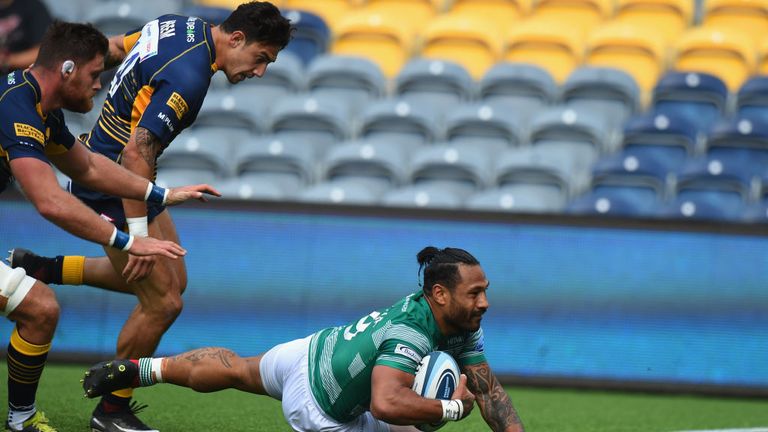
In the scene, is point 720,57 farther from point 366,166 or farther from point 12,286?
point 12,286

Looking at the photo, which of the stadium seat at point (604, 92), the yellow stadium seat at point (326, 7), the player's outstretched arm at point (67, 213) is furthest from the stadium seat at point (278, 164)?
the player's outstretched arm at point (67, 213)

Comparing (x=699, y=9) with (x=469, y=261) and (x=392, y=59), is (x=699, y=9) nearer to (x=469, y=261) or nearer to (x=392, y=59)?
(x=392, y=59)

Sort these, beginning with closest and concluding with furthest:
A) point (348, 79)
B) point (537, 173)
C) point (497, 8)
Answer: point (537, 173), point (348, 79), point (497, 8)

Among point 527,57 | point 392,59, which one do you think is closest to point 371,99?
point 392,59

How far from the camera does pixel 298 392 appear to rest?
203 inches

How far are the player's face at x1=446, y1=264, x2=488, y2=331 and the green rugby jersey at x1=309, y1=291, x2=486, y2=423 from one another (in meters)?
0.12

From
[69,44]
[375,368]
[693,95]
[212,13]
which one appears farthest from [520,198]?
[69,44]

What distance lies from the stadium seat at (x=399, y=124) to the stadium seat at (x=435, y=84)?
46 cm

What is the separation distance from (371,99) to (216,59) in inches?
253

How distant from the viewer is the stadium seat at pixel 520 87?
11820mm

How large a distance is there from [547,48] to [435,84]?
1.50 metres

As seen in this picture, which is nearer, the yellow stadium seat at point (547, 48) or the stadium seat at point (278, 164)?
the stadium seat at point (278, 164)

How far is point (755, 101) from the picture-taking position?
1140 centimetres

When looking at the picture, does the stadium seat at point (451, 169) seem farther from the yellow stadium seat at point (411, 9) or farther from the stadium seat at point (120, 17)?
the stadium seat at point (120, 17)
